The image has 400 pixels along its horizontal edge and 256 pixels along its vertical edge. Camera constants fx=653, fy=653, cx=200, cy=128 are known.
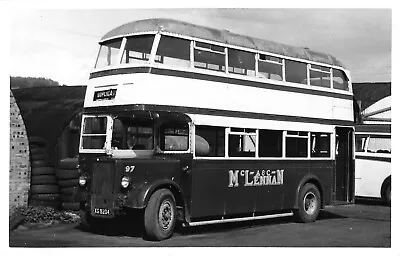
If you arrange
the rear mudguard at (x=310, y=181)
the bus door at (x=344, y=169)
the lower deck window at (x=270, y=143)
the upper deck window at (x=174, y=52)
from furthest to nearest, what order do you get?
the bus door at (x=344, y=169) < the rear mudguard at (x=310, y=181) < the lower deck window at (x=270, y=143) < the upper deck window at (x=174, y=52)

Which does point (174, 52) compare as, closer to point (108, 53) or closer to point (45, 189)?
point (108, 53)

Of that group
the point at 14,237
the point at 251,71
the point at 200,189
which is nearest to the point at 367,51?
the point at 251,71

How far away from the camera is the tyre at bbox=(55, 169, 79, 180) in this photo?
10250 mm

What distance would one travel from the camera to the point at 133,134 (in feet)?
30.5

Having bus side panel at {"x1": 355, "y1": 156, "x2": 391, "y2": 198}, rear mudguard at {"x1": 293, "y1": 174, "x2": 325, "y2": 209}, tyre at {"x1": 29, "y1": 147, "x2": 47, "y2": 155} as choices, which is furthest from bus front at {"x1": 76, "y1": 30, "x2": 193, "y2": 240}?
bus side panel at {"x1": 355, "y1": 156, "x2": 391, "y2": 198}

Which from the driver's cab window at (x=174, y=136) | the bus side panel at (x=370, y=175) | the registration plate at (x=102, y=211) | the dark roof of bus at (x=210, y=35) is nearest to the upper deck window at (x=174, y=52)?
the dark roof of bus at (x=210, y=35)

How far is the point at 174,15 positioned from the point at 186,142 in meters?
1.79

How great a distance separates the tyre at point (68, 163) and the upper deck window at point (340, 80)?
4.41 m

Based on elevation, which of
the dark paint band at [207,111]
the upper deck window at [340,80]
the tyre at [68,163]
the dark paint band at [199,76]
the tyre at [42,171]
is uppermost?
the upper deck window at [340,80]

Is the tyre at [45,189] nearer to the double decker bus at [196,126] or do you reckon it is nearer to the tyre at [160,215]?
the double decker bus at [196,126]

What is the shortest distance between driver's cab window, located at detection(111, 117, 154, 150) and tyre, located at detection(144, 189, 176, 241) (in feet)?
2.82

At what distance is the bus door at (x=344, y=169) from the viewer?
36.5 ft

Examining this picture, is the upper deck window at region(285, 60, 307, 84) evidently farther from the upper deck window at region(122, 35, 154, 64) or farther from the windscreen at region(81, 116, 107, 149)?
the windscreen at region(81, 116, 107, 149)
